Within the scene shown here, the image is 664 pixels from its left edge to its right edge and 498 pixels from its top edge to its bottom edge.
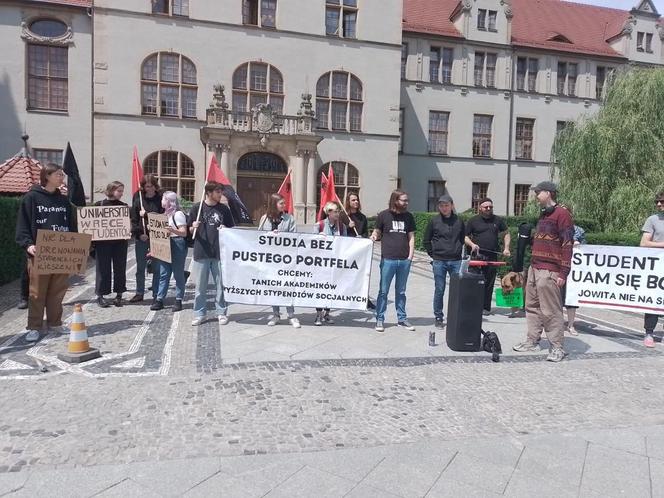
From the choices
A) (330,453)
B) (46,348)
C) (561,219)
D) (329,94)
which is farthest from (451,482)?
(329,94)

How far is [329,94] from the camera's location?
26922 millimetres

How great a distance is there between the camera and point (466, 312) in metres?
6.18

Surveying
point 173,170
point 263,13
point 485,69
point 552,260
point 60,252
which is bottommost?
point 60,252

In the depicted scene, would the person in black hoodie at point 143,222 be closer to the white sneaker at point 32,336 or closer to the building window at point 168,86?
the white sneaker at point 32,336

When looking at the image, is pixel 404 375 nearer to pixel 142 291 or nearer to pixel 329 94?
pixel 142 291

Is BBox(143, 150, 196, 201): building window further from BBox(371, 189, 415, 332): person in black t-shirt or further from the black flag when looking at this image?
BBox(371, 189, 415, 332): person in black t-shirt

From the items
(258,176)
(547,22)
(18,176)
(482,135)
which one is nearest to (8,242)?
(18,176)

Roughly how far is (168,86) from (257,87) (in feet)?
14.1

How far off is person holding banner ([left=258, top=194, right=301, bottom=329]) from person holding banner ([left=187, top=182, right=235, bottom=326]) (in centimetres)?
59

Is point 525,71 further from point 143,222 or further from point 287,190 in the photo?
point 143,222

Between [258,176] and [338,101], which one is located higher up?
[338,101]

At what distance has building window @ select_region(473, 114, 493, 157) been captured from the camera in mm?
32094

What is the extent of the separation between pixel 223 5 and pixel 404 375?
24430mm

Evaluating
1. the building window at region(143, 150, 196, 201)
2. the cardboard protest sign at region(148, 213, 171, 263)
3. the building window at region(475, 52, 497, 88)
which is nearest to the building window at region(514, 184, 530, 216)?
the building window at region(475, 52, 497, 88)
